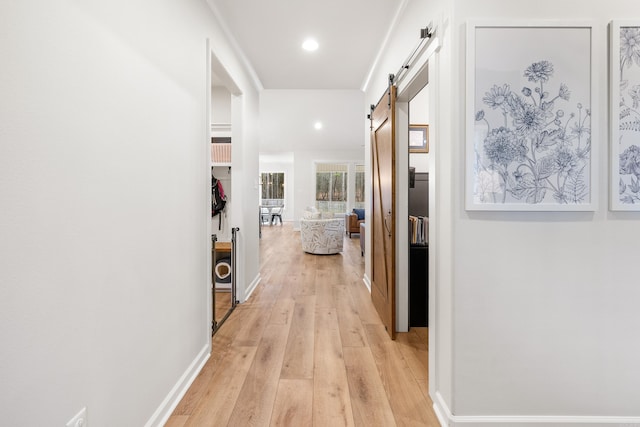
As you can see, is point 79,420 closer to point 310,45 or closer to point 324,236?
point 310,45

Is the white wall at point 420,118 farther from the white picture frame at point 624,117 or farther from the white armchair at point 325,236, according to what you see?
the white armchair at point 325,236

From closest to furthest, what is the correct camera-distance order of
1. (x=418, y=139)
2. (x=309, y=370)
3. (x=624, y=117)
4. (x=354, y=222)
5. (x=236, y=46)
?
(x=624, y=117), (x=309, y=370), (x=236, y=46), (x=418, y=139), (x=354, y=222)

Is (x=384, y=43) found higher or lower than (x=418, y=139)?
higher

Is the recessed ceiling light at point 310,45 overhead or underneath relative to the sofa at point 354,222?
overhead

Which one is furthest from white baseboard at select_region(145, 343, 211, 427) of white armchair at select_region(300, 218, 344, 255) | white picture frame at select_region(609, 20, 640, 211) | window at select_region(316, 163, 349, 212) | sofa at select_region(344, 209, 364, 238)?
window at select_region(316, 163, 349, 212)

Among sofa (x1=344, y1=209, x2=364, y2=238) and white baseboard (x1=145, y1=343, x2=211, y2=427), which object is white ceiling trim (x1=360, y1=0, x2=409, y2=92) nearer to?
white baseboard (x1=145, y1=343, x2=211, y2=427)

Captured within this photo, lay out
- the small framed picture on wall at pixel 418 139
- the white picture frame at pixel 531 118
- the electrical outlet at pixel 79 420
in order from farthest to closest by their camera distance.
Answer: the small framed picture on wall at pixel 418 139 → the white picture frame at pixel 531 118 → the electrical outlet at pixel 79 420

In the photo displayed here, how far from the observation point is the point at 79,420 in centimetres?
101

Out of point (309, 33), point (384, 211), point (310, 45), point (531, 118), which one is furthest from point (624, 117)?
point (310, 45)

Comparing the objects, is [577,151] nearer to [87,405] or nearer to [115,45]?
[115,45]

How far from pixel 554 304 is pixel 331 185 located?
888cm

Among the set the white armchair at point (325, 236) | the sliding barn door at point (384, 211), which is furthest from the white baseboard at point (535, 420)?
the white armchair at point (325, 236)

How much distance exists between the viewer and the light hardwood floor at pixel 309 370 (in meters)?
1.58

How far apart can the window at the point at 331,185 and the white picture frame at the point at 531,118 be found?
28.6 ft
